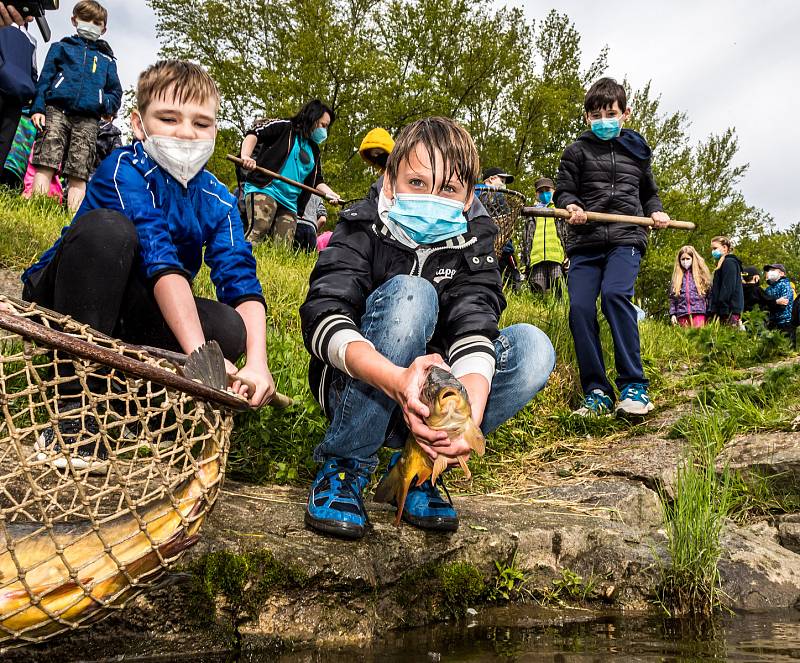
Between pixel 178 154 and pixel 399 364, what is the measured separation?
3.73 ft

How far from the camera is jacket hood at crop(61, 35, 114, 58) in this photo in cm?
609

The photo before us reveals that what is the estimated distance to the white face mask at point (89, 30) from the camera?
6.02m

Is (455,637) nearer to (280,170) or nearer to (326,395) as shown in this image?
(326,395)

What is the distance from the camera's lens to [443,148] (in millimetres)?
2303

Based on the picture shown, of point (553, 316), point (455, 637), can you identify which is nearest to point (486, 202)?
point (553, 316)

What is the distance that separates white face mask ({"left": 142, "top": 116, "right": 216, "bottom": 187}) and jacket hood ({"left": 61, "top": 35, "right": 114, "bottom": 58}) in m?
4.55

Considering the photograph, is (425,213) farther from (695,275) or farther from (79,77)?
(695,275)

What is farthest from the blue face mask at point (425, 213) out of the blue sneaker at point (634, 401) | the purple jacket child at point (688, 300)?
the purple jacket child at point (688, 300)

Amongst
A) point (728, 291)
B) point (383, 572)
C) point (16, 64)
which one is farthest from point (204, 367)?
point (728, 291)

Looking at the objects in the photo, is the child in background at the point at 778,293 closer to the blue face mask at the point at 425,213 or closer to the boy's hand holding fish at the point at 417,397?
the blue face mask at the point at 425,213

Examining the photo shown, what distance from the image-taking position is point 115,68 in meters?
6.27

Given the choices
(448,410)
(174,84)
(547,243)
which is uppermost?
(547,243)

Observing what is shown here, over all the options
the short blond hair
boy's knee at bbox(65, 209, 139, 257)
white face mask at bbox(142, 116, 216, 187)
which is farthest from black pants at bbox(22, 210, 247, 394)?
the short blond hair

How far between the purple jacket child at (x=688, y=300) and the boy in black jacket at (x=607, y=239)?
6.85m
